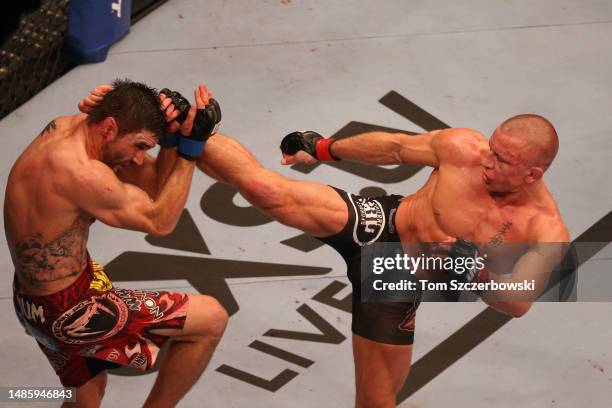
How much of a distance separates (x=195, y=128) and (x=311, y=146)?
945 millimetres

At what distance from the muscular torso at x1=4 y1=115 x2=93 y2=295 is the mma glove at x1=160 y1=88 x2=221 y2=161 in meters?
0.42

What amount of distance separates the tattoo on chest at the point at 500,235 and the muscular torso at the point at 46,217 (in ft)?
6.27

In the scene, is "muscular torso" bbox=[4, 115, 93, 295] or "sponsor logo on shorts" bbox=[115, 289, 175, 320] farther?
"sponsor logo on shorts" bbox=[115, 289, 175, 320]

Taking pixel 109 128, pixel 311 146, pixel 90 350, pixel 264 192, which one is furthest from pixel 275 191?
pixel 90 350

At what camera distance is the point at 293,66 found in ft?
28.2

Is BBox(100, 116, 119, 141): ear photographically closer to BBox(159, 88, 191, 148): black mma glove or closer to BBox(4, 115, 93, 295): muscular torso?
BBox(4, 115, 93, 295): muscular torso

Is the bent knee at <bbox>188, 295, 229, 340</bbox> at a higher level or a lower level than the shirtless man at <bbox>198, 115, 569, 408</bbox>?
lower

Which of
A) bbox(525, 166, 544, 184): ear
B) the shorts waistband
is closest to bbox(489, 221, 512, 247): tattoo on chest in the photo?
bbox(525, 166, 544, 184): ear

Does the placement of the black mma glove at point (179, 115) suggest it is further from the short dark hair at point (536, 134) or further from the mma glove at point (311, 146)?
the short dark hair at point (536, 134)

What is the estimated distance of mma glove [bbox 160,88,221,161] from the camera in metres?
4.82

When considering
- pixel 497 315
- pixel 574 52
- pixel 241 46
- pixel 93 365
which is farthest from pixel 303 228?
pixel 574 52

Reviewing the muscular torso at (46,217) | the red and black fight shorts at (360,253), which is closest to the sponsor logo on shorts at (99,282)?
the muscular torso at (46,217)

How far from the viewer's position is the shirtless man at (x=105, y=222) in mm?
4738

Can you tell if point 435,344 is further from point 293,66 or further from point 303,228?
point 293,66
